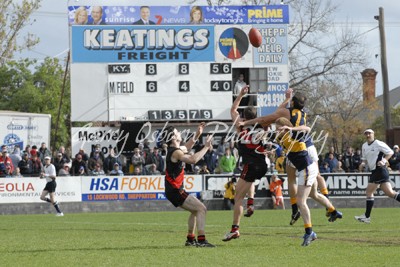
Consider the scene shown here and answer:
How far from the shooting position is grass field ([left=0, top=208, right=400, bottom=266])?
41.6ft

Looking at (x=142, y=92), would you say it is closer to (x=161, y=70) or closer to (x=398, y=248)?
(x=161, y=70)

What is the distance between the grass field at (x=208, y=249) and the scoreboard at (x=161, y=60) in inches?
639

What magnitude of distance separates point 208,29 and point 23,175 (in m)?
9.46

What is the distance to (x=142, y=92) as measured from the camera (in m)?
37.6

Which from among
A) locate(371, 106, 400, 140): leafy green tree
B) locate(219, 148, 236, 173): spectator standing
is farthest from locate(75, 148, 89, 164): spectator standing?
locate(371, 106, 400, 140): leafy green tree

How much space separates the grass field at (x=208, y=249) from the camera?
12.7 metres

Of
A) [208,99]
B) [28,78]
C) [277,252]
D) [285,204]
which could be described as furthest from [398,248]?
[28,78]

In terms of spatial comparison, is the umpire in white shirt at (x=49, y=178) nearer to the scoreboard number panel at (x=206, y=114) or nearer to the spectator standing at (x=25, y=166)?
the spectator standing at (x=25, y=166)

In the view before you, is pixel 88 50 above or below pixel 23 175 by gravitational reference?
above

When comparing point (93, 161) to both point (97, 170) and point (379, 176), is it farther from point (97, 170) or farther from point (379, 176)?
point (379, 176)

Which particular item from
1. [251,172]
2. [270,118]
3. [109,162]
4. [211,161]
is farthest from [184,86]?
[270,118]

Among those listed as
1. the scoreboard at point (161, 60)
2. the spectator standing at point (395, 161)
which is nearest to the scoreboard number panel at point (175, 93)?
the scoreboard at point (161, 60)

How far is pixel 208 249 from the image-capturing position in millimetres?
14469

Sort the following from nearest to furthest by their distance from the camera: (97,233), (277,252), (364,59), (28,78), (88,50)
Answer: (277,252), (97,233), (88,50), (364,59), (28,78)
